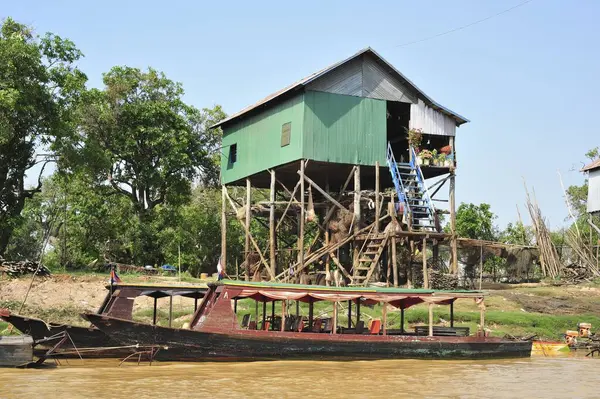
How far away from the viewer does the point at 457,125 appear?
93.8 feet

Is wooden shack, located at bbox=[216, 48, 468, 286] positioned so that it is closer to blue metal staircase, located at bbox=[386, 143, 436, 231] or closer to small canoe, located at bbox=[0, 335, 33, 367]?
blue metal staircase, located at bbox=[386, 143, 436, 231]

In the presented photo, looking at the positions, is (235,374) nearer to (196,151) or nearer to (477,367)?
(477,367)

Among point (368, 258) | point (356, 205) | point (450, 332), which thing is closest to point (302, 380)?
point (450, 332)

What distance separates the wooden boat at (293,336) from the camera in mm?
16625

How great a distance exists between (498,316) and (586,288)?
9.89 m

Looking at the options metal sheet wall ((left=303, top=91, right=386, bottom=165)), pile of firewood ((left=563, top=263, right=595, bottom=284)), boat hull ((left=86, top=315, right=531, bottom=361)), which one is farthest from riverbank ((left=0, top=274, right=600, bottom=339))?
pile of firewood ((left=563, top=263, right=595, bottom=284))

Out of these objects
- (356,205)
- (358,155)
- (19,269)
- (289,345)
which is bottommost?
(289,345)

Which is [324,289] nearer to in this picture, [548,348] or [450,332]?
[450,332]

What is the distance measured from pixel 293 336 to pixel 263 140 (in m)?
12.7

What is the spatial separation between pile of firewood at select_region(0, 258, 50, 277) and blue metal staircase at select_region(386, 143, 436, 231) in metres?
13.4

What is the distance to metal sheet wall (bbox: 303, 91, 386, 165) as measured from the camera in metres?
26.2

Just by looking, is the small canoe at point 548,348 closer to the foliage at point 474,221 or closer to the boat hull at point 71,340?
the boat hull at point 71,340

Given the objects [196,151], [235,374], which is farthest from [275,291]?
[196,151]

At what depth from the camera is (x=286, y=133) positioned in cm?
2702
